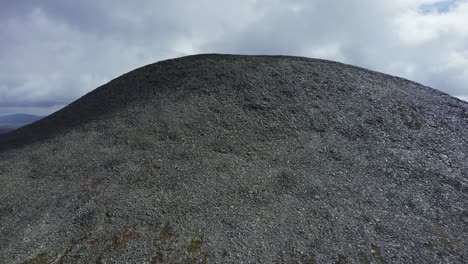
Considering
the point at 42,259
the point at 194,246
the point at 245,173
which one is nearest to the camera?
the point at 42,259

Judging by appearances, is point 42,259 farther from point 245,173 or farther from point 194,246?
point 245,173

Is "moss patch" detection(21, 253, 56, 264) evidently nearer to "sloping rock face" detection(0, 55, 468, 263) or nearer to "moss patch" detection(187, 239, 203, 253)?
"sloping rock face" detection(0, 55, 468, 263)

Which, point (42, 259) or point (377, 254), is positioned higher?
point (42, 259)

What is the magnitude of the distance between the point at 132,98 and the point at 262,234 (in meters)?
19.2

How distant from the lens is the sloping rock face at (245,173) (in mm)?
14250

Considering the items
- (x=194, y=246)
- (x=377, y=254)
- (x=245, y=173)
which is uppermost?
(x=245, y=173)

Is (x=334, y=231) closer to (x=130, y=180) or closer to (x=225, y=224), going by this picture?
(x=225, y=224)

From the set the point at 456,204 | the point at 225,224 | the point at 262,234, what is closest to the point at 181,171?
the point at 225,224

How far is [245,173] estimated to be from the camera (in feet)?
63.0

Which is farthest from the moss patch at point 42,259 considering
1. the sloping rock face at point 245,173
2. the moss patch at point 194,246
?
the moss patch at point 194,246

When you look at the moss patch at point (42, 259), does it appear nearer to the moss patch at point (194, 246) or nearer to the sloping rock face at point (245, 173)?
the sloping rock face at point (245, 173)

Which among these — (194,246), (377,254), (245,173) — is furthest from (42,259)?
(377,254)

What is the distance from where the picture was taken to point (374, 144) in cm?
2211

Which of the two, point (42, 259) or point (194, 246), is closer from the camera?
point (42, 259)
